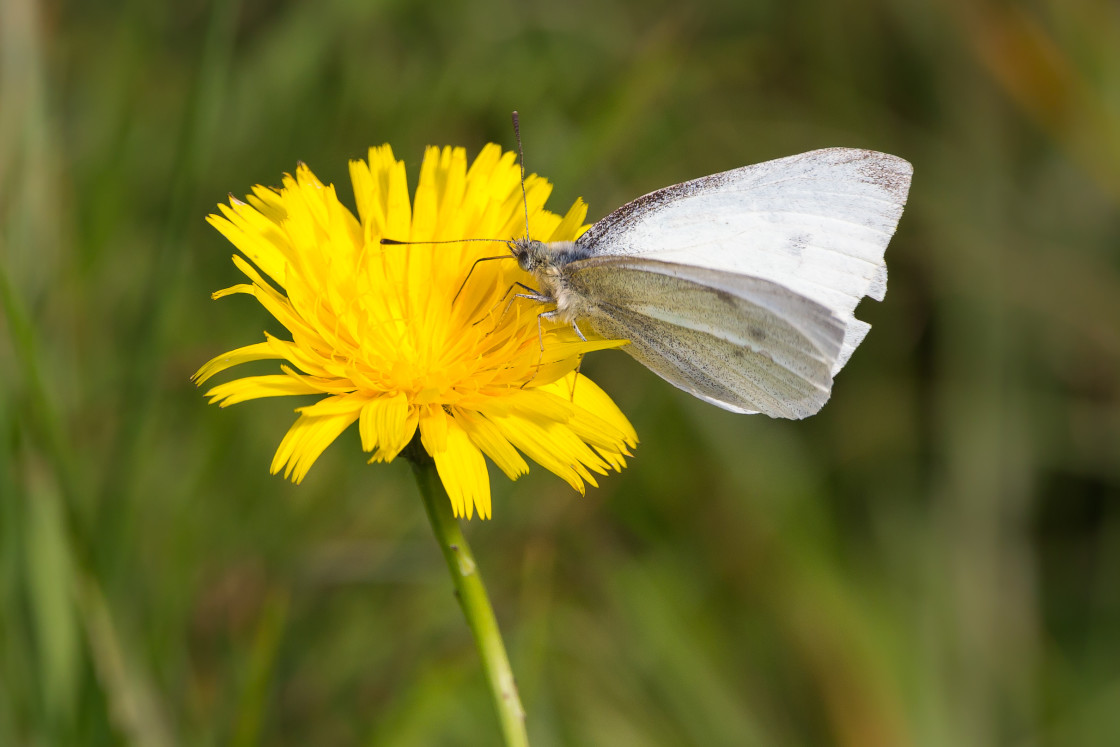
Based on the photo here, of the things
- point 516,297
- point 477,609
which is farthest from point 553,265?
point 477,609

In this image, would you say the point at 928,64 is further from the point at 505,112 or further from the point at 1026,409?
the point at 505,112

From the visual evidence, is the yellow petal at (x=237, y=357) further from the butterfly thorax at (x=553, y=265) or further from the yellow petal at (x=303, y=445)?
the butterfly thorax at (x=553, y=265)

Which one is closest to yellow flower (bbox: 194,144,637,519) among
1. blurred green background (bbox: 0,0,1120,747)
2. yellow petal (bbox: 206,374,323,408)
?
yellow petal (bbox: 206,374,323,408)

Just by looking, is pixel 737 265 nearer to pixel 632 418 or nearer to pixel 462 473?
pixel 462 473

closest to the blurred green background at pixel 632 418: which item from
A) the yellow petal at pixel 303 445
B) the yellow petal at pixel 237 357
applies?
the yellow petal at pixel 237 357

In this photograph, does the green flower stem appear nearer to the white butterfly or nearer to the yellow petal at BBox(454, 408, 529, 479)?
the yellow petal at BBox(454, 408, 529, 479)

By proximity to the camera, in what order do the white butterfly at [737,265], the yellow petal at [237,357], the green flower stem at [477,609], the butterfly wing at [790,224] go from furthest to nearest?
1. the butterfly wing at [790,224]
2. the white butterfly at [737,265]
3. the yellow petal at [237,357]
4. the green flower stem at [477,609]
